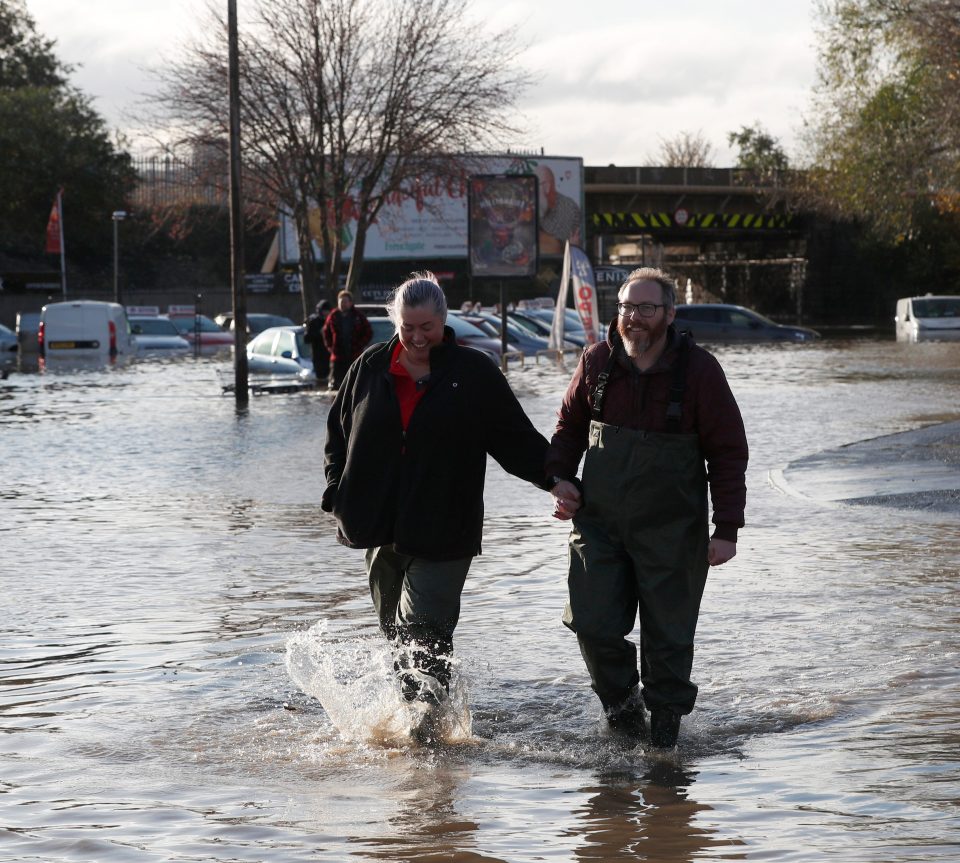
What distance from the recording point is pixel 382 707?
250 inches

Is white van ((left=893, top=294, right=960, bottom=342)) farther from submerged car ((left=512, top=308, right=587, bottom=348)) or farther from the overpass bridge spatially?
the overpass bridge

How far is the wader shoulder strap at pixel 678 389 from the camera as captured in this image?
5.74 metres

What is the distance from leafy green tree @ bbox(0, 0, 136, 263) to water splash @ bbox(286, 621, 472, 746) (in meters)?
67.3

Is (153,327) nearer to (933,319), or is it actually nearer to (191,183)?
(191,183)

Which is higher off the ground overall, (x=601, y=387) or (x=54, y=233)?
(x=54, y=233)

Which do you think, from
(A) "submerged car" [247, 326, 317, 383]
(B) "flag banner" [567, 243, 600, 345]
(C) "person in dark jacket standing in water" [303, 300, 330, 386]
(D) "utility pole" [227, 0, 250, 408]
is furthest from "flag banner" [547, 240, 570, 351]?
(D) "utility pole" [227, 0, 250, 408]

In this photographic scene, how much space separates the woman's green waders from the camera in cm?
579

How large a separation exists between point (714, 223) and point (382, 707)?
248ft

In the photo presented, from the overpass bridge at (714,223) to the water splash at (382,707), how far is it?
65.3 m

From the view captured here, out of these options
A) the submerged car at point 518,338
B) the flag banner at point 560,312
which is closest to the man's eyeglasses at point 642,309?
the flag banner at point 560,312

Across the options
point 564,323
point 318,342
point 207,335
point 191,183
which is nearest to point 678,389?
point 318,342

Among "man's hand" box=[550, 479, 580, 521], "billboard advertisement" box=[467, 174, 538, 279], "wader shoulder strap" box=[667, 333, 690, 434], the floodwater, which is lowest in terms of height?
the floodwater

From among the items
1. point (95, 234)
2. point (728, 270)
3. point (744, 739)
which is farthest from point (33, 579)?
point (728, 270)

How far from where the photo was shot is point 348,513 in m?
6.05
